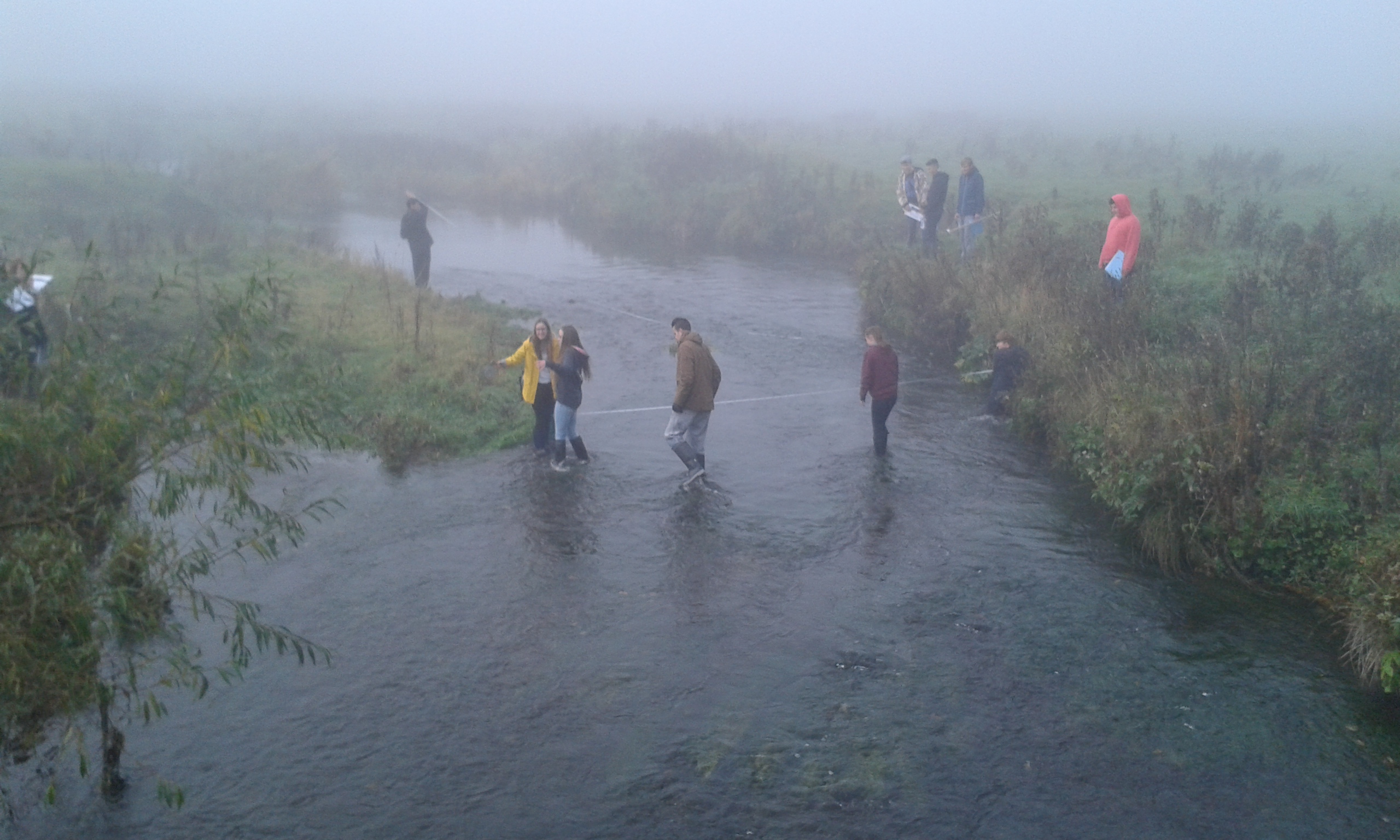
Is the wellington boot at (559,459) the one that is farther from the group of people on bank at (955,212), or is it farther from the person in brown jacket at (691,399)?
the group of people on bank at (955,212)

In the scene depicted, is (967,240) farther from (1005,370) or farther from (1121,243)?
(1005,370)

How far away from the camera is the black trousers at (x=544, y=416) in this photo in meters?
12.3

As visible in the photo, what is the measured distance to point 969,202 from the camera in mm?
20125

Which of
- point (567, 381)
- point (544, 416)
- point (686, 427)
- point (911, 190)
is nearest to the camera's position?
point (686, 427)

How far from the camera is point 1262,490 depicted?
9938 mm

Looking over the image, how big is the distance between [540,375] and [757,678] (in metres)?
5.33

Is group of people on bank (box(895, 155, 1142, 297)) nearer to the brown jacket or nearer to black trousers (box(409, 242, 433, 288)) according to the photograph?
the brown jacket

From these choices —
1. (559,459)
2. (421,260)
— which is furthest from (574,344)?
(421,260)

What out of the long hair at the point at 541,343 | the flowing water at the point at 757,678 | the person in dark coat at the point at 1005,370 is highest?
the long hair at the point at 541,343

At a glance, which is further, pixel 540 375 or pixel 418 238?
pixel 418 238

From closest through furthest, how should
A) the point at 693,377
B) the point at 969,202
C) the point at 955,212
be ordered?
1. the point at 693,377
2. the point at 969,202
3. the point at 955,212

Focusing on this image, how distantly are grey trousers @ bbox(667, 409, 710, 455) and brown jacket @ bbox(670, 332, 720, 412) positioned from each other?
14 centimetres

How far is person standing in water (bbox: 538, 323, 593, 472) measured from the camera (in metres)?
11.9

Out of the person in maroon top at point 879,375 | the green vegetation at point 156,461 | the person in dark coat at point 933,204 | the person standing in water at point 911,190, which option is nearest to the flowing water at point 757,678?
the green vegetation at point 156,461
